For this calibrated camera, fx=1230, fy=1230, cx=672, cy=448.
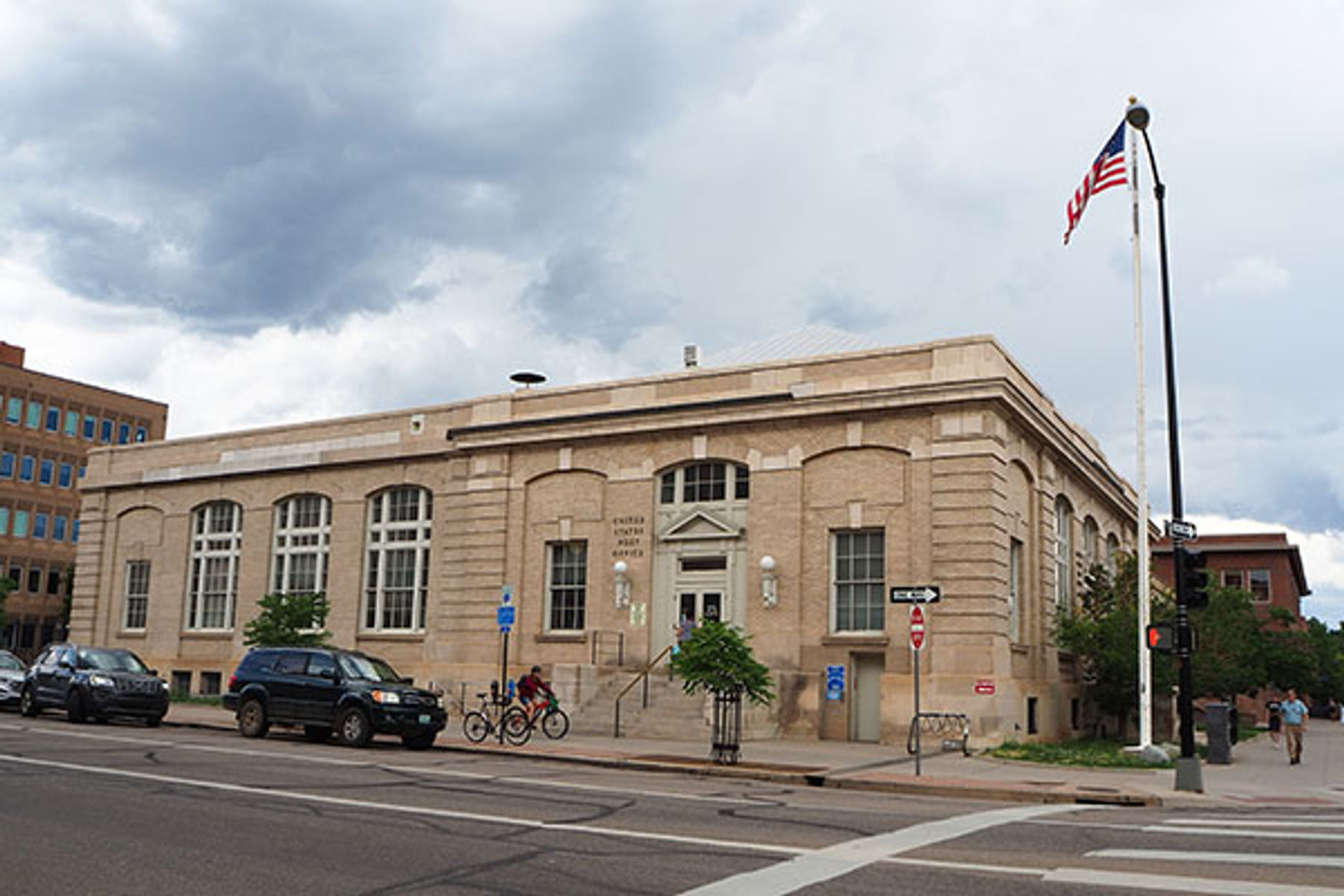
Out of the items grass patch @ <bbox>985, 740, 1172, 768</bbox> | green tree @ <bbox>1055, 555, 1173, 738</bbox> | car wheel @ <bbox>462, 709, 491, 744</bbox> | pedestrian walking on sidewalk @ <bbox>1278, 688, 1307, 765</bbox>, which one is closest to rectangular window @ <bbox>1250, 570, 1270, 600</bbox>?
green tree @ <bbox>1055, 555, 1173, 738</bbox>

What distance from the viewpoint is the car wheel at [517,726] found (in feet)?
76.9

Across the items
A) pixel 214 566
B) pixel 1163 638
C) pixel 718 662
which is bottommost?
pixel 718 662

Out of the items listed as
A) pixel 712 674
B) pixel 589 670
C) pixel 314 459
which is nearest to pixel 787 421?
pixel 589 670

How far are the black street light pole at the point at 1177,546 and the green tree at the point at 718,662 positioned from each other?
21.6 ft

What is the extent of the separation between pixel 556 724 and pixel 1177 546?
1261 centimetres

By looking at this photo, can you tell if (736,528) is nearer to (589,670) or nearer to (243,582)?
(589,670)

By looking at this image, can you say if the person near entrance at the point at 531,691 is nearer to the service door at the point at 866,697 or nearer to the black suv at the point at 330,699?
the black suv at the point at 330,699

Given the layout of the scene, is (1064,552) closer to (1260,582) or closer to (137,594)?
(137,594)

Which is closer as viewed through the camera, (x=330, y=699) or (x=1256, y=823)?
(x=1256, y=823)

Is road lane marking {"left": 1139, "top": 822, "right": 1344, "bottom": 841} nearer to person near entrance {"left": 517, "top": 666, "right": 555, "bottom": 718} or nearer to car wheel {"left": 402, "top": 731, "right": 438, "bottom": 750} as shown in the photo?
car wheel {"left": 402, "top": 731, "right": 438, "bottom": 750}

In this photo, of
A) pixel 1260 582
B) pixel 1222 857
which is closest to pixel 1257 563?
pixel 1260 582

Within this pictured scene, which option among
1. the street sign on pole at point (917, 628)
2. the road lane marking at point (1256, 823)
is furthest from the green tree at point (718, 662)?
the road lane marking at point (1256, 823)

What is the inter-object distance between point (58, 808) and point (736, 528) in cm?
1841

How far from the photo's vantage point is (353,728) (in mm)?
21688
